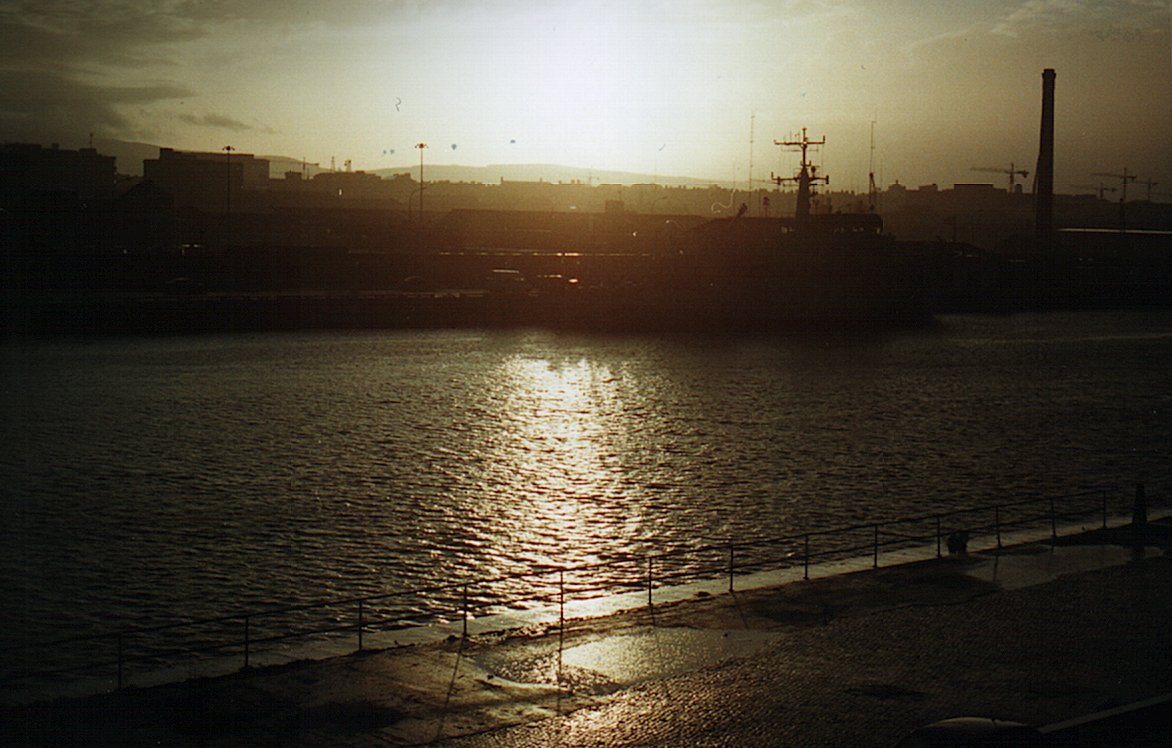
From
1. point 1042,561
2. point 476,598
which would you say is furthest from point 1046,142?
point 476,598

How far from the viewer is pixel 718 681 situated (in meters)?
10.0

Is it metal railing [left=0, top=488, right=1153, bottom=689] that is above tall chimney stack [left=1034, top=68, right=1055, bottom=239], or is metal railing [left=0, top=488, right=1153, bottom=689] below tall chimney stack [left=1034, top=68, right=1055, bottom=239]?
below

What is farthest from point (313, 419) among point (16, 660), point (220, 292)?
point (220, 292)

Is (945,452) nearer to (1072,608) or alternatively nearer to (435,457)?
(435,457)

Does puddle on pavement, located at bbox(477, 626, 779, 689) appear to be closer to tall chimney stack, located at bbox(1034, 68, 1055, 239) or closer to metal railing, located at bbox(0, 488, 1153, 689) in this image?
metal railing, located at bbox(0, 488, 1153, 689)

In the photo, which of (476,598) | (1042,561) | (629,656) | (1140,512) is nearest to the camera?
(629,656)

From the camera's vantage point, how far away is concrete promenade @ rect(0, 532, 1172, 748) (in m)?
8.77

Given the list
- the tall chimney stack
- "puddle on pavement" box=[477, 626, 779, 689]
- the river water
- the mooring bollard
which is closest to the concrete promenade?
"puddle on pavement" box=[477, 626, 779, 689]

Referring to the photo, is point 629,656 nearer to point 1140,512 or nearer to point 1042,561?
point 1042,561

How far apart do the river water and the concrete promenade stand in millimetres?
3654

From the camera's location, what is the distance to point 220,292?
6369 centimetres

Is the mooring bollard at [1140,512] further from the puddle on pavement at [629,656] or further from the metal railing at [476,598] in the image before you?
the puddle on pavement at [629,656]

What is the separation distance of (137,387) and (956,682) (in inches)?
1153

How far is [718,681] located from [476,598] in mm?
Answer: 4655
